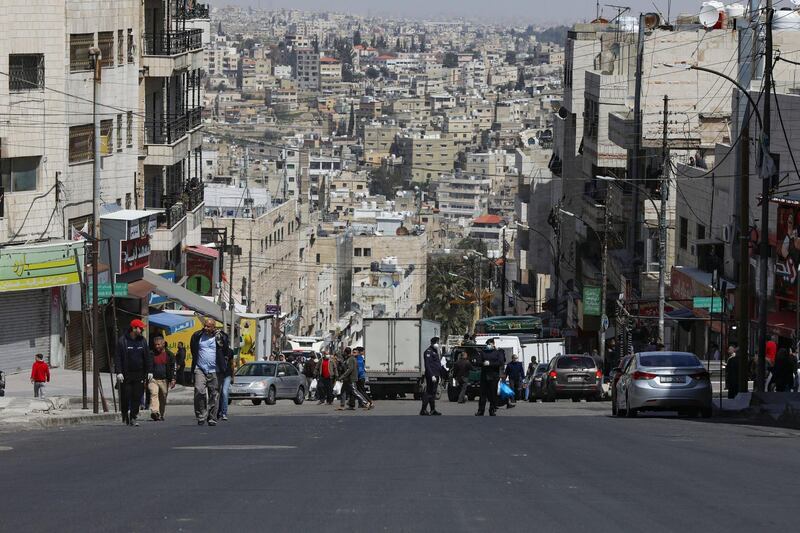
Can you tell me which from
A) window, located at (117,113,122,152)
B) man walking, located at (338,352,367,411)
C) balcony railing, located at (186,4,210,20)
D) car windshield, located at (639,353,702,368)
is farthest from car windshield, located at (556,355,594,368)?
balcony railing, located at (186,4,210,20)

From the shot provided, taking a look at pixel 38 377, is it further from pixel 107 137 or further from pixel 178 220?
pixel 178 220

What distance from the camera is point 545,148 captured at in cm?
12350

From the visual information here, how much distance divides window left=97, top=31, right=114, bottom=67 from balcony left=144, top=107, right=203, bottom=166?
21.5 feet

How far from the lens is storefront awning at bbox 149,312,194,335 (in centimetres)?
4894

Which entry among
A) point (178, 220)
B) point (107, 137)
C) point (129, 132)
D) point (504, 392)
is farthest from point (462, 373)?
point (178, 220)

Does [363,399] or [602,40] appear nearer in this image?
[363,399]

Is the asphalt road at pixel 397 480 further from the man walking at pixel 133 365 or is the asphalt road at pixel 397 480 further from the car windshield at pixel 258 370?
the car windshield at pixel 258 370

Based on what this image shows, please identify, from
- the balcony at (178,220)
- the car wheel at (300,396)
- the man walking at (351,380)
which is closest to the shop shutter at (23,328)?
the car wheel at (300,396)

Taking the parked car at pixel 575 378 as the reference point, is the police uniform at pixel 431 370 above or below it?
above

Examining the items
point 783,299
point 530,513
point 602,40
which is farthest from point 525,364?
point 530,513

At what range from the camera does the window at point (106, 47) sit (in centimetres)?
4559

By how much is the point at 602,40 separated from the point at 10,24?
4925cm

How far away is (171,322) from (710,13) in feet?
87.8

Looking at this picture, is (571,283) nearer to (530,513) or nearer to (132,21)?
(132,21)
